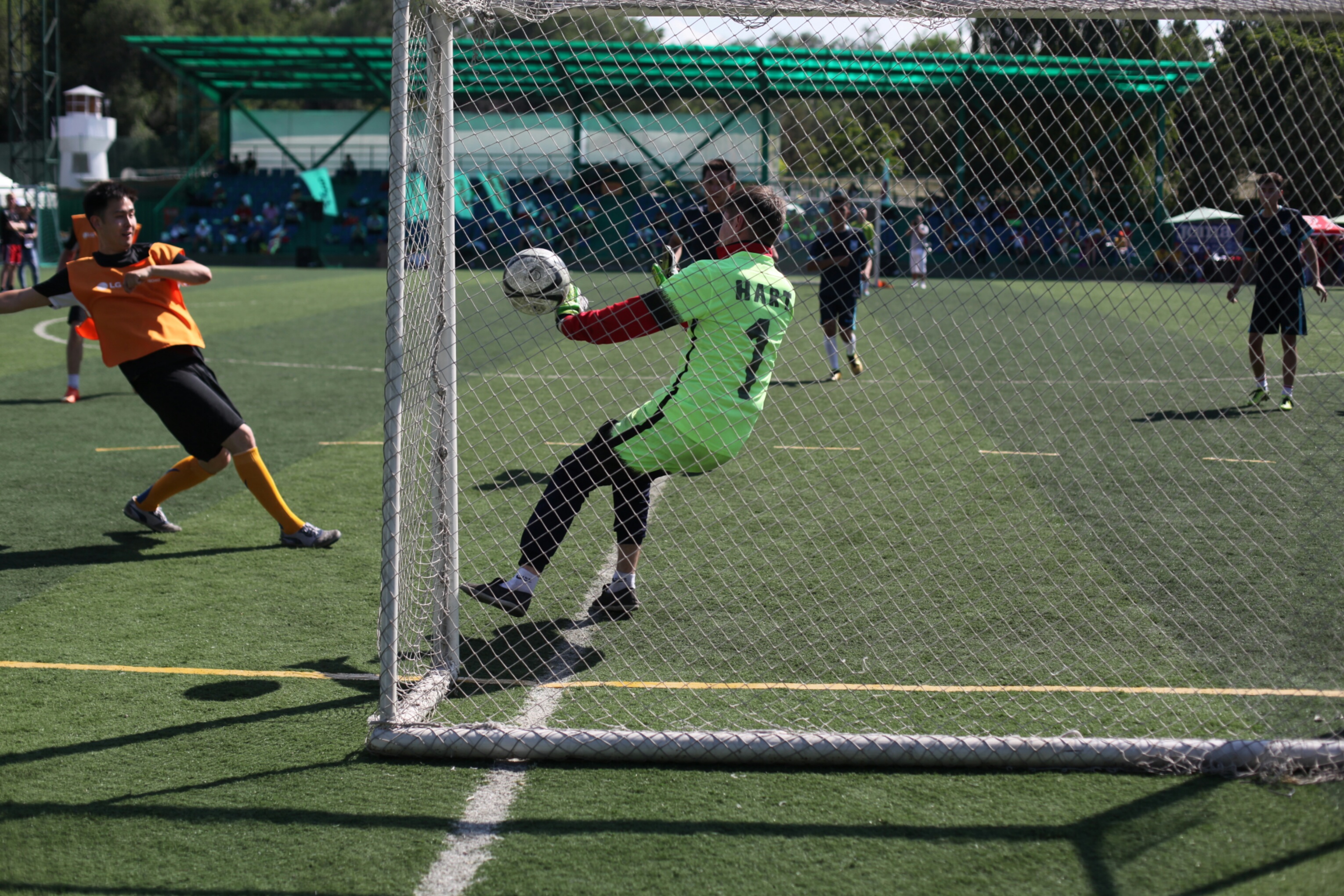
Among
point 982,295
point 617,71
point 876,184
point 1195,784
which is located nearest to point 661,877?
point 1195,784

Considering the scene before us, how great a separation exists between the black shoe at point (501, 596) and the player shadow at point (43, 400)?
7209 millimetres

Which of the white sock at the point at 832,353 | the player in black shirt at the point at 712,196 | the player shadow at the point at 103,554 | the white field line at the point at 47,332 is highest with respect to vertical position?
the player in black shirt at the point at 712,196

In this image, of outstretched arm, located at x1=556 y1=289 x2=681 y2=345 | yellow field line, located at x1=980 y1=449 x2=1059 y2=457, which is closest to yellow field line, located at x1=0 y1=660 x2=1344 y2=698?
outstretched arm, located at x1=556 y1=289 x2=681 y2=345

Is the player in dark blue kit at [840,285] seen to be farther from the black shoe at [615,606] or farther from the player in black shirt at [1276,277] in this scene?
Result: the black shoe at [615,606]

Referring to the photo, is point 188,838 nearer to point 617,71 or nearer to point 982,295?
point 617,71

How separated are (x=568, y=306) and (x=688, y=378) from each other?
22.4 inches

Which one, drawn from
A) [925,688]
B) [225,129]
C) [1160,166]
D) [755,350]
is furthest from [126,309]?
[225,129]

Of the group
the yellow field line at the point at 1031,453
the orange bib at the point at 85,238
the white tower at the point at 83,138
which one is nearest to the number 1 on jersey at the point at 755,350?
the orange bib at the point at 85,238

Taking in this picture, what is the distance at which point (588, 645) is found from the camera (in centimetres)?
452

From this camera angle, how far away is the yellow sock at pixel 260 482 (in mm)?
5586

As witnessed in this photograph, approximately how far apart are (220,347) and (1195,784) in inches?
527

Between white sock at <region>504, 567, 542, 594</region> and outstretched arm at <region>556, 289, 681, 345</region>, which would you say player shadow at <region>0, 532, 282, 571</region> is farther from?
outstretched arm at <region>556, 289, 681, 345</region>

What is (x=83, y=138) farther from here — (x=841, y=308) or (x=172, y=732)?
(x=172, y=732)

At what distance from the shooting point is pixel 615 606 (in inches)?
189
